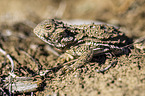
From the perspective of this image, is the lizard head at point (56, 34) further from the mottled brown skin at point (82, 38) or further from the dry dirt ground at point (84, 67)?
the dry dirt ground at point (84, 67)

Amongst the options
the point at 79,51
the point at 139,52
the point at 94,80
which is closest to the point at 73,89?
the point at 94,80

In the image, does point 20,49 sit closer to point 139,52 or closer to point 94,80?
point 94,80

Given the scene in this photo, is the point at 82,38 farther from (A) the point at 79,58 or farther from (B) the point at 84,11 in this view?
(B) the point at 84,11

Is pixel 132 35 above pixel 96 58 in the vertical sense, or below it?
above

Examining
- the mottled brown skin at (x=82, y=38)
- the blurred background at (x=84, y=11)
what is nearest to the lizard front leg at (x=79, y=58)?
the mottled brown skin at (x=82, y=38)

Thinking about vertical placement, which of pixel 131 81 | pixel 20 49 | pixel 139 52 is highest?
pixel 20 49

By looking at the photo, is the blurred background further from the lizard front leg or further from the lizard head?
the lizard front leg

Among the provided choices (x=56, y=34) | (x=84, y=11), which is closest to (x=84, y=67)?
(x=56, y=34)
